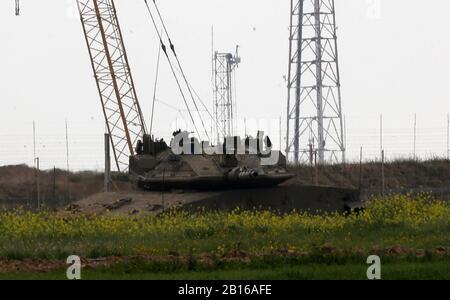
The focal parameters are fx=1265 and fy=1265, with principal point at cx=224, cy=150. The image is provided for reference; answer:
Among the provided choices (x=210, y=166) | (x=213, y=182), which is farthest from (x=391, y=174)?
(x=213, y=182)

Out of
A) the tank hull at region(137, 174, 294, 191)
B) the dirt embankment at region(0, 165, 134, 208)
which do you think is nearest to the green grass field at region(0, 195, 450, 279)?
the tank hull at region(137, 174, 294, 191)

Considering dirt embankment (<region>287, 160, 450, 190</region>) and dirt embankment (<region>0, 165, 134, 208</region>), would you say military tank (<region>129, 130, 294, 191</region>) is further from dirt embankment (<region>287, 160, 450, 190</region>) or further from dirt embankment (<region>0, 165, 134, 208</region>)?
dirt embankment (<region>287, 160, 450, 190</region>)

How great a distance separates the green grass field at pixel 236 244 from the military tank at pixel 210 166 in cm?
113

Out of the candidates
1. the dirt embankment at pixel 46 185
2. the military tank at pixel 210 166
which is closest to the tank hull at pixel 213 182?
the military tank at pixel 210 166

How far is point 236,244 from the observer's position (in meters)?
23.6

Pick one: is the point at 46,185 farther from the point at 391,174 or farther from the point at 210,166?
the point at 210,166

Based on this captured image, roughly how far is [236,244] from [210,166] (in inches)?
401

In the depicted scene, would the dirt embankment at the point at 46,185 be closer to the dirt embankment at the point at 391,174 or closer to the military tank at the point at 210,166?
the dirt embankment at the point at 391,174

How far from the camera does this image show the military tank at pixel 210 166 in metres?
32.9

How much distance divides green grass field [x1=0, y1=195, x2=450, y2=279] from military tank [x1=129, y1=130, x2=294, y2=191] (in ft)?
3.72
